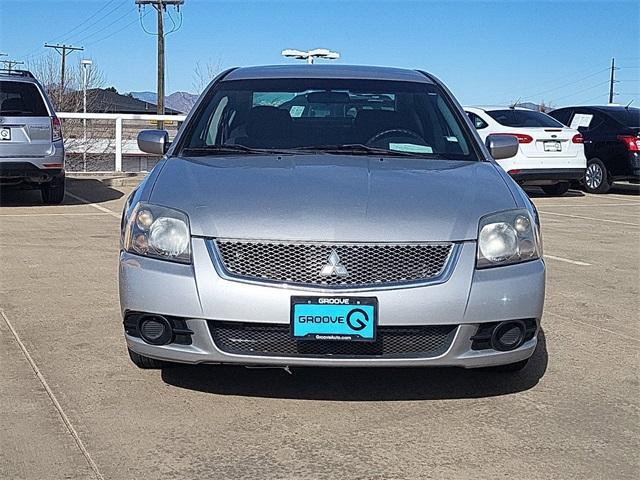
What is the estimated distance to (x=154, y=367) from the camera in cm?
429

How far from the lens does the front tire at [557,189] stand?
51.9ft

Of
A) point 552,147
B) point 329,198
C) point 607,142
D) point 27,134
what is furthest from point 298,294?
point 607,142

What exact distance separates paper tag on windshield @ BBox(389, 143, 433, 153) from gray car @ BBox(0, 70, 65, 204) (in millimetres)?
7422

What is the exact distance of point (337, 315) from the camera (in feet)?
11.7

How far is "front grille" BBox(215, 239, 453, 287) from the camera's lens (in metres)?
3.61

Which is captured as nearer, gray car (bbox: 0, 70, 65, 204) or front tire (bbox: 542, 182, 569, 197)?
gray car (bbox: 0, 70, 65, 204)

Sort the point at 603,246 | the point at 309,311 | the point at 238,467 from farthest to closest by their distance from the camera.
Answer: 1. the point at 603,246
2. the point at 309,311
3. the point at 238,467

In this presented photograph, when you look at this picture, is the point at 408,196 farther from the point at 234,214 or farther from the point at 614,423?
the point at 614,423

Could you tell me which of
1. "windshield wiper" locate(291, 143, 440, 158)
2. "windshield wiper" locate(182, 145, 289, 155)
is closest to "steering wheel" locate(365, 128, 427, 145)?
"windshield wiper" locate(291, 143, 440, 158)

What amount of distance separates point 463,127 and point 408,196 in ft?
4.20

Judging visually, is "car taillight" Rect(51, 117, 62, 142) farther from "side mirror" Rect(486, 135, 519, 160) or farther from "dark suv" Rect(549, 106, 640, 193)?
"dark suv" Rect(549, 106, 640, 193)

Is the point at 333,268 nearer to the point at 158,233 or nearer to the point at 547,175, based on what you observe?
the point at 158,233

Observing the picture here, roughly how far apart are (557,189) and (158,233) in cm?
1304

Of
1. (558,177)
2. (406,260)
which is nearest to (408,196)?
(406,260)
